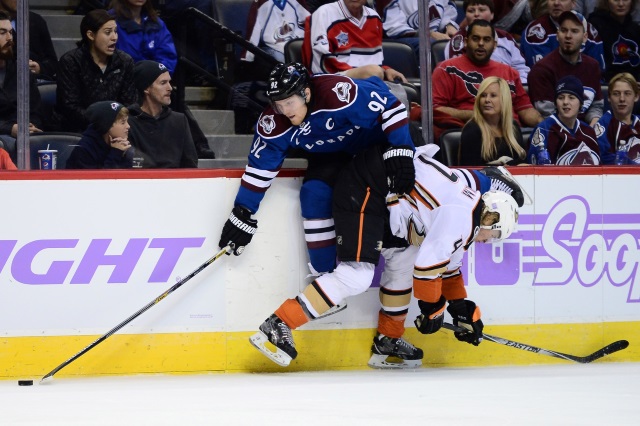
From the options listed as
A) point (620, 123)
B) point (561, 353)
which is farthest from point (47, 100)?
point (620, 123)

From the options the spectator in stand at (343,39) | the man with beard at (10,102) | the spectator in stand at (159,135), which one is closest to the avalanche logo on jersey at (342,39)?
the spectator in stand at (343,39)

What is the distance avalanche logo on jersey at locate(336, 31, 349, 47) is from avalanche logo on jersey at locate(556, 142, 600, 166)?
3.83 feet

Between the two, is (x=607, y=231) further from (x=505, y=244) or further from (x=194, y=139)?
(x=194, y=139)

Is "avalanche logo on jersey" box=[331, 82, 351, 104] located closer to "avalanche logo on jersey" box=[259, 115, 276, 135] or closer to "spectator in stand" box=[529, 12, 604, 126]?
"avalanche logo on jersey" box=[259, 115, 276, 135]

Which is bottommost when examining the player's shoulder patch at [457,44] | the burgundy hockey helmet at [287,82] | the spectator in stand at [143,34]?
the player's shoulder patch at [457,44]

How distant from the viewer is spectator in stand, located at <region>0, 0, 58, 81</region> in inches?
177

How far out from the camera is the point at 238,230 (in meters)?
4.47

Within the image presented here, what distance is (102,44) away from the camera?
4.74 meters

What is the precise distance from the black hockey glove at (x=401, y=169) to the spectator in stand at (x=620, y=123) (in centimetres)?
112

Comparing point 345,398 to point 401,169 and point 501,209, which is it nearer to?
point 401,169

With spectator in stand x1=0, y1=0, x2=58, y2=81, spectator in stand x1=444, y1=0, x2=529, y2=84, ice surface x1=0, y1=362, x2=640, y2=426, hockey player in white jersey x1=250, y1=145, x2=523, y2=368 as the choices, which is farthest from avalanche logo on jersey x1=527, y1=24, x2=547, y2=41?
spectator in stand x1=0, y1=0, x2=58, y2=81

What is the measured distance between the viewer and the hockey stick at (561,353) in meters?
4.68

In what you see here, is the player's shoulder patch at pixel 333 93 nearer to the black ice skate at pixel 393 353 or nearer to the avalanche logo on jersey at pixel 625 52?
the black ice skate at pixel 393 353

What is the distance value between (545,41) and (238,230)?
2505 millimetres
